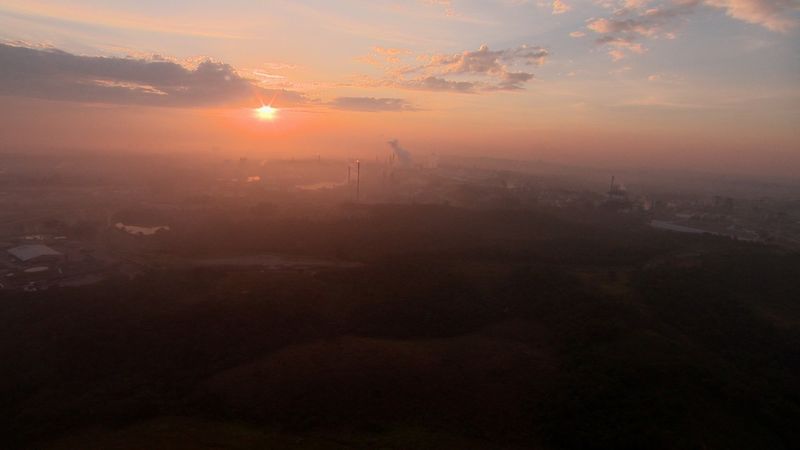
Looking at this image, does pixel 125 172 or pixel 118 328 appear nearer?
pixel 118 328

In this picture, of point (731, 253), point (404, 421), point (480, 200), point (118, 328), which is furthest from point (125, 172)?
point (731, 253)

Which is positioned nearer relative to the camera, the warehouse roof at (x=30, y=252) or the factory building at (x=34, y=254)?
the factory building at (x=34, y=254)

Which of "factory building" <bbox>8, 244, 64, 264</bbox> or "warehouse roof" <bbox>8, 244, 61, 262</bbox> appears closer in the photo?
"factory building" <bbox>8, 244, 64, 264</bbox>

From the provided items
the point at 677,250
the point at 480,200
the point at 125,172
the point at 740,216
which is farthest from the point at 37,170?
the point at 740,216

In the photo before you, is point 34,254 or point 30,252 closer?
point 34,254

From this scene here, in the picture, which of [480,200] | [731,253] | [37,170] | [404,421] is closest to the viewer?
[404,421]

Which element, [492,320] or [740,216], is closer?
[492,320]

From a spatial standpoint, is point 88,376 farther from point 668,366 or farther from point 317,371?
point 668,366

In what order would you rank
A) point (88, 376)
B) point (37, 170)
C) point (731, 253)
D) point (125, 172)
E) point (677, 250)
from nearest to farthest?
point (88, 376)
point (731, 253)
point (677, 250)
point (37, 170)
point (125, 172)

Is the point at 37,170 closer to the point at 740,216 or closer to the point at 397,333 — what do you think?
the point at 397,333

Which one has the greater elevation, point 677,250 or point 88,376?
point 677,250
